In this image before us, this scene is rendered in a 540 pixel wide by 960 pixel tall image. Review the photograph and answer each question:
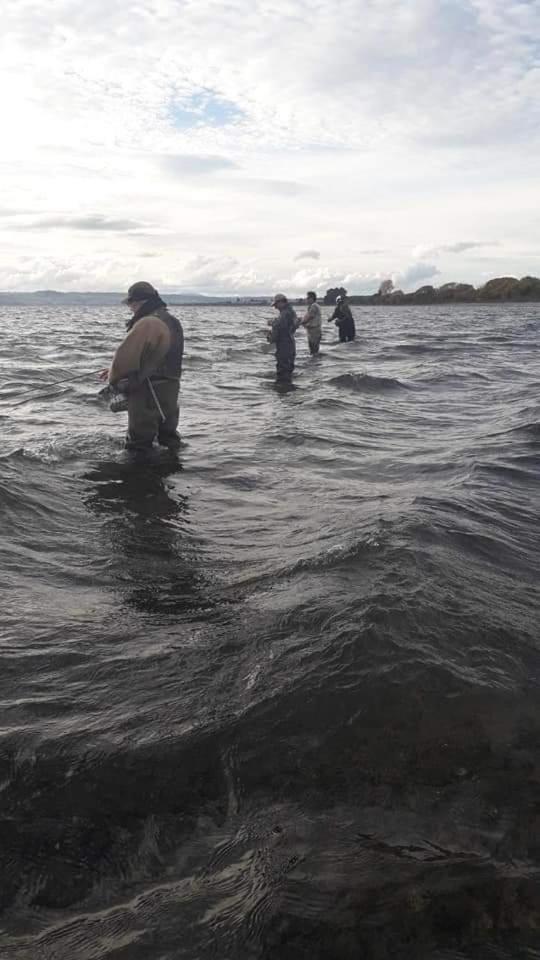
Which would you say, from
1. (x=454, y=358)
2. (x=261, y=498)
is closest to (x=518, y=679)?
(x=261, y=498)

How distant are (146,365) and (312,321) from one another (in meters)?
16.5

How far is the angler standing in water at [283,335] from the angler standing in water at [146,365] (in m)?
8.76

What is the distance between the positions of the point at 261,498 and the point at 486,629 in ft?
12.5

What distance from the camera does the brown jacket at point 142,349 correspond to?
8.18m

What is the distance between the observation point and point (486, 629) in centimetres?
397

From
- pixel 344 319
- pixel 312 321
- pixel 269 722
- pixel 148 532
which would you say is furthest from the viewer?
pixel 344 319

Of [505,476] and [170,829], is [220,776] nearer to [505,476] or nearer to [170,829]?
[170,829]

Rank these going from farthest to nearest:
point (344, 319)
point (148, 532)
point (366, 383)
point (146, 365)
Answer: point (344, 319)
point (366, 383)
point (146, 365)
point (148, 532)

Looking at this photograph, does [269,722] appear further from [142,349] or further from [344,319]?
[344,319]

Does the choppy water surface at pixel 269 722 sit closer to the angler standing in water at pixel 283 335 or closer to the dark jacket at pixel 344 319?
the angler standing in water at pixel 283 335

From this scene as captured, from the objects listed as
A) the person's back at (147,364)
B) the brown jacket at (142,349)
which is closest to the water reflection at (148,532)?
the person's back at (147,364)

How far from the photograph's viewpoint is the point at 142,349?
8258mm

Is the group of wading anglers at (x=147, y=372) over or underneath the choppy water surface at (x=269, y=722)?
over

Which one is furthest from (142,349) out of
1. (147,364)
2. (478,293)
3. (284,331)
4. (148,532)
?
(478,293)
